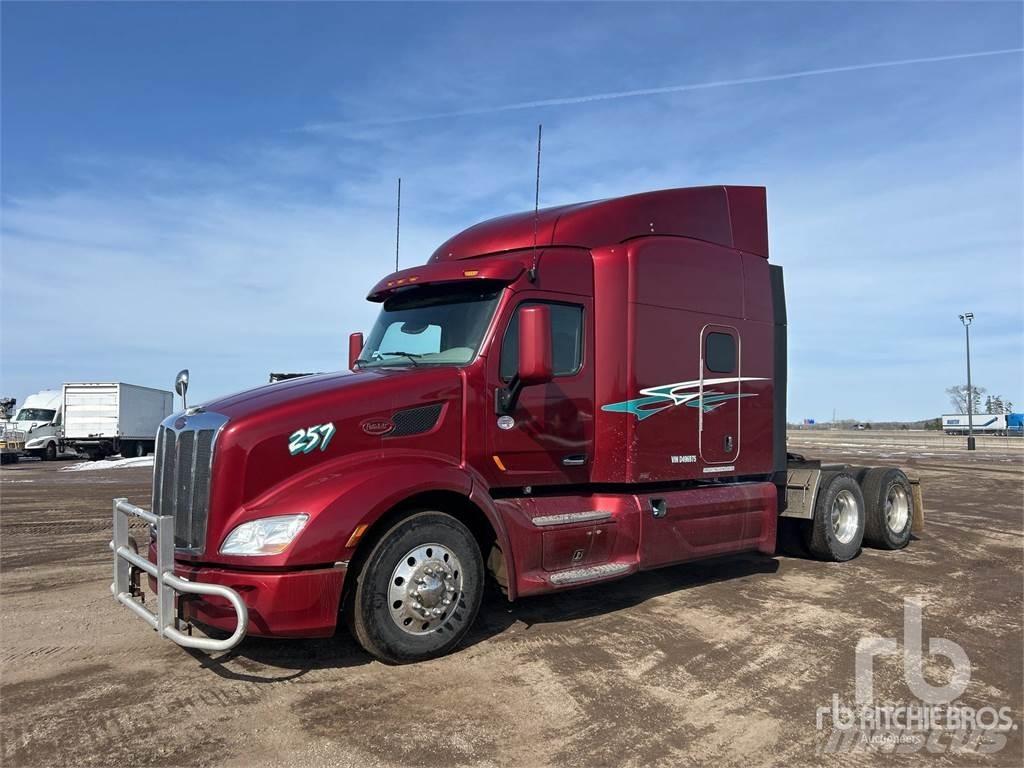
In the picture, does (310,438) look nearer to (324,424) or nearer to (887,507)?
(324,424)

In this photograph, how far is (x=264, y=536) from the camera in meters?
4.33

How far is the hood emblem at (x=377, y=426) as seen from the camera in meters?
4.84

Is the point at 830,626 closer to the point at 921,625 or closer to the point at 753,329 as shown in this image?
the point at 921,625

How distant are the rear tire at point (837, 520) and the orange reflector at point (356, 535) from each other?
18.8ft

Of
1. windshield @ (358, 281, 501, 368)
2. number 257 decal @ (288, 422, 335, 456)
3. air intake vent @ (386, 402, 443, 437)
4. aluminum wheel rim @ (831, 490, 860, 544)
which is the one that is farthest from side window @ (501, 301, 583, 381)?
aluminum wheel rim @ (831, 490, 860, 544)

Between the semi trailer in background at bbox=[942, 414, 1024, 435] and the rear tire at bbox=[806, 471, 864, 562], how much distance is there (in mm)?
82184

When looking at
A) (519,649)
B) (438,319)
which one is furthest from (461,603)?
(438,319)

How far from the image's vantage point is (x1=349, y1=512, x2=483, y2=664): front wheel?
4539 millimetres

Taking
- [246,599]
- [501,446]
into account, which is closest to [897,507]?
[501,446]

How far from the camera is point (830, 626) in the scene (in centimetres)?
567

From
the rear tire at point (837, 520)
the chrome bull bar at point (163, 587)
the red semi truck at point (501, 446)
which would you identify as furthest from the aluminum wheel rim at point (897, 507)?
the chrome bull bar at point (163, 587)

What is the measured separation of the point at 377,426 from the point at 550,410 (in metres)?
1.50

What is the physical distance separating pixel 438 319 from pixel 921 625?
14.7 feet

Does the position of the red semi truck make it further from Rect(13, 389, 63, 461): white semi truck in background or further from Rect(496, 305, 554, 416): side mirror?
Rect(13, 389, 63, 461): white semi truck in background
